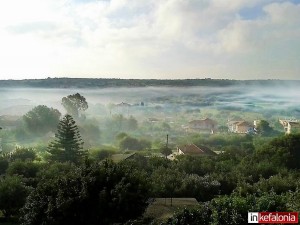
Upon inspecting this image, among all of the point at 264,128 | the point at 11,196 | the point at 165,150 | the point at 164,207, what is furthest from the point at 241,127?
the point at 11,196

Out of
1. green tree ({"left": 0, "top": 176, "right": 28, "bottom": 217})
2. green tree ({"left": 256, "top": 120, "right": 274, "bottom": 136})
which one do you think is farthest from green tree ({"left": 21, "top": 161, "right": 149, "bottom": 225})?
green tree ({"left": 256, "top": 120, "right": 274, "bottom": 136})

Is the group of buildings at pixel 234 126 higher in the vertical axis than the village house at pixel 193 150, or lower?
higher

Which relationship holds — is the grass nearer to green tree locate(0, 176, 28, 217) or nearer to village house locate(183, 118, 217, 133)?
green tree locate(0, 176, 28, 217)

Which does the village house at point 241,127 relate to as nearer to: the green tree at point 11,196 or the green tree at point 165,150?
the green tree at point 165,150

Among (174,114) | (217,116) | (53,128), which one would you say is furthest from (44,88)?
(217,116)

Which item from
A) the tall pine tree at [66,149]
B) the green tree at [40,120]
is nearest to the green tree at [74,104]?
the green tree at [40,120]

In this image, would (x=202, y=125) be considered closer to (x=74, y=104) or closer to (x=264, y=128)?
(x=264, y=128)
